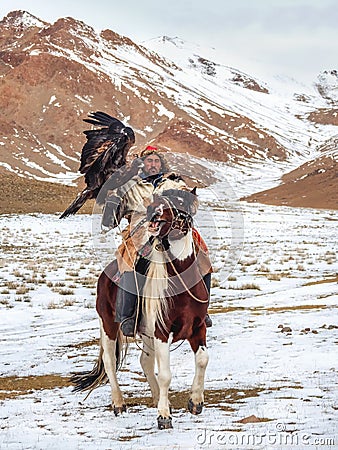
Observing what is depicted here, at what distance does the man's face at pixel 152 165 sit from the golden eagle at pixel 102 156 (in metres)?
0.39

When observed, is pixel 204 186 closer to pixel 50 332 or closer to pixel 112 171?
pixel 112 171

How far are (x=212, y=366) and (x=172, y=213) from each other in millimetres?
A: 4181

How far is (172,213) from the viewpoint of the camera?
5.62m

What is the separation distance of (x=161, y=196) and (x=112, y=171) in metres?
1.62

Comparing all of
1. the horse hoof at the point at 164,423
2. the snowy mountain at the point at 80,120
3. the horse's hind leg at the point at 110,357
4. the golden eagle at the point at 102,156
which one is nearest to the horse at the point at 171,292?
the horse hoof at the point at 164,423

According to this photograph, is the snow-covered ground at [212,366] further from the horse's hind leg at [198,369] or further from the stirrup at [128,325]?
the stirrup at [128,325]

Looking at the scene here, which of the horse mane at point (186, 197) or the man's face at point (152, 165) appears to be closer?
the horse mane at point (186, 197)

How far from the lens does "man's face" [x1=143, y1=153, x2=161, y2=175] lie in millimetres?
6668

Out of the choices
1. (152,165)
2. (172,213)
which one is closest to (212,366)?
(152,165)

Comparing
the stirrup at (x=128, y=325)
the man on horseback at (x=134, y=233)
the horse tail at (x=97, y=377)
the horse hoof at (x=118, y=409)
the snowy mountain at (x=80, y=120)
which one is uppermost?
the snowy mountain at (x=80, y=120)

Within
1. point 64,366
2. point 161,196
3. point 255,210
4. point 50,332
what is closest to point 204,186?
point 161,196

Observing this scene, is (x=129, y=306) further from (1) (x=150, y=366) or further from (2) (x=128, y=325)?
(1) (x=150, y=366)

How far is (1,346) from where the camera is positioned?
12.2 meters

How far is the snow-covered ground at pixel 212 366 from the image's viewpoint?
18.5 ft
